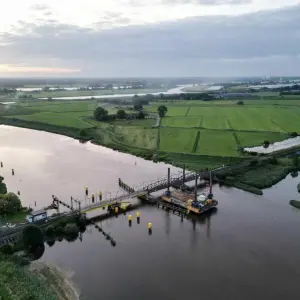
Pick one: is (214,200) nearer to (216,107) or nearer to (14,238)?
(14,238)

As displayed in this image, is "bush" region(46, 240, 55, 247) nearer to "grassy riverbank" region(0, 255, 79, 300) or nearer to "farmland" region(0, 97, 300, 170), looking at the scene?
"grassy riverbank" region(0, 255, 79, 300)

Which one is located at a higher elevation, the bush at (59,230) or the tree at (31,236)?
the tree at (31,236)

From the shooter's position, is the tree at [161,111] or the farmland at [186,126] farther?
the tree at [161,111]

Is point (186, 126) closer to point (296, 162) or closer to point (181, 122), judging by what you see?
point (181, 122)

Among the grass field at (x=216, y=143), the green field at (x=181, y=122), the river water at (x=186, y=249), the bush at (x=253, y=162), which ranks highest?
the green field at (x=181, y=122)

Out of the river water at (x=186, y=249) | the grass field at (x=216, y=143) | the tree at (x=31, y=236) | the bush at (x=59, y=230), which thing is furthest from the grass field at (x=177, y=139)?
the tree at (x=31, y=236)

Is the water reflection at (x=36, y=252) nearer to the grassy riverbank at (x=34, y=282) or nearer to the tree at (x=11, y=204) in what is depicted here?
the grassy riverbank at (x=34, y=282)
